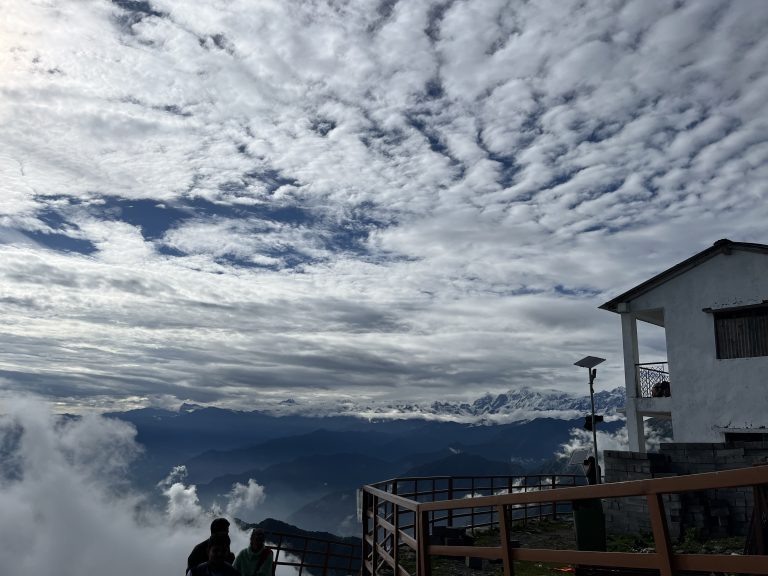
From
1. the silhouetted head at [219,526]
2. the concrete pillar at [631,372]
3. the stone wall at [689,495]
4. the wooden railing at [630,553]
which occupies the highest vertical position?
the concrete pillar at [631,372]

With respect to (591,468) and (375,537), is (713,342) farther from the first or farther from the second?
(375,537)

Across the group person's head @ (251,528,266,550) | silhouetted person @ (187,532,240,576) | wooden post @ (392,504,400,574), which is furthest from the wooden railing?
person's head @ (251,528,266,550)

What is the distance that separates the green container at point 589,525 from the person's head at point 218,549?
5.65m

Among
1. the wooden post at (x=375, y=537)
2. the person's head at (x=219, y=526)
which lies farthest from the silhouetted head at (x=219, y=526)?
the wooden post at (x=375, y=537)

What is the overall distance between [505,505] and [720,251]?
1827cm

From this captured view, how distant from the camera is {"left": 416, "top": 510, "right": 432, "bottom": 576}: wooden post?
6.58 meters

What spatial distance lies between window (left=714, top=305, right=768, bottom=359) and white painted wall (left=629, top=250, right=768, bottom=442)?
0.25 m

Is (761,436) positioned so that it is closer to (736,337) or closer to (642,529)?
(736,337)

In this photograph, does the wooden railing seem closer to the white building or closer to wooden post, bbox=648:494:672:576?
wooden post, bbox=648:494:672:576

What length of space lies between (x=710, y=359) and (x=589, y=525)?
12747mm

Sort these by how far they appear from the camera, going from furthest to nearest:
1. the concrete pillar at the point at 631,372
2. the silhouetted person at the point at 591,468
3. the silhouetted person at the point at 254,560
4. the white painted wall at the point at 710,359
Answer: the concrete pillar at the point at 631,372 → the white painted wall at the point at 710,359 → the silhouetted person at the point at 591,468 → the silhouetted person at the point at 254,560

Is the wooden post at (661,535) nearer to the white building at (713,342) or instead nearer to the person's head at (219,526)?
the person's head at (219,526)

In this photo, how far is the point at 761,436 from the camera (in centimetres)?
1869

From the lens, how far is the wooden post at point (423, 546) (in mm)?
6582
